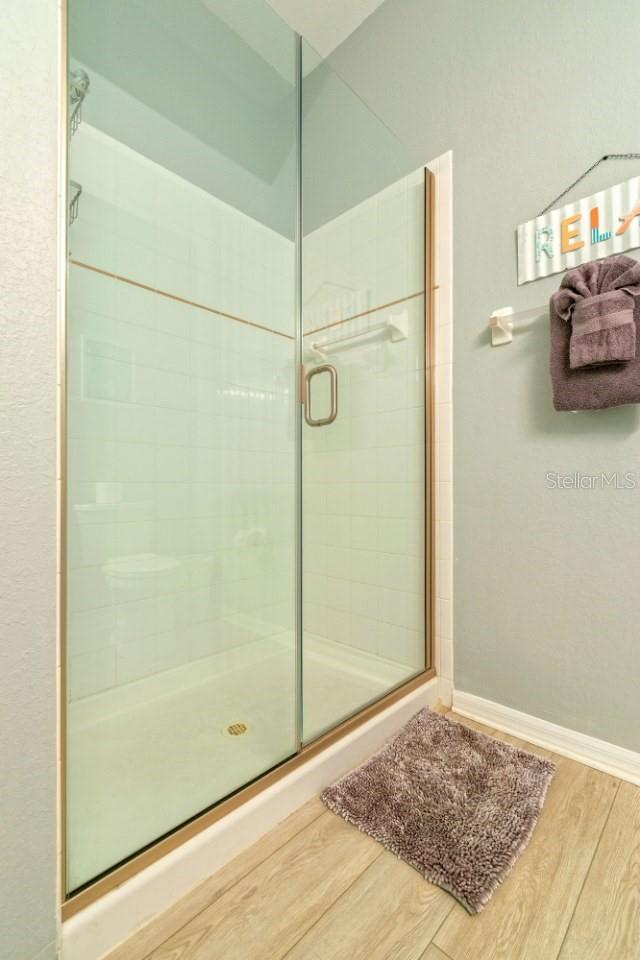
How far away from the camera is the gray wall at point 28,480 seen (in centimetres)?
71

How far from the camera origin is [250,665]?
66.0 inches

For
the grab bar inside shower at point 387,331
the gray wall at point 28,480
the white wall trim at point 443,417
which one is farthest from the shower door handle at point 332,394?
the gray wall at point 28,480

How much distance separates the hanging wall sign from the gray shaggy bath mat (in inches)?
59.2

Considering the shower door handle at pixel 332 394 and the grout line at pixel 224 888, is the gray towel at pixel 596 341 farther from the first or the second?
the grout line at pixel 224 888

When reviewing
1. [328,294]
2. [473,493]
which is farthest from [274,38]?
[473,493]

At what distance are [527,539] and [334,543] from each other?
0.68 metres

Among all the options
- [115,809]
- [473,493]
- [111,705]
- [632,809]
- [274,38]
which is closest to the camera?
[115,809]

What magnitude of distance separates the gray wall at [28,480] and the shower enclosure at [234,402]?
0.32 metres

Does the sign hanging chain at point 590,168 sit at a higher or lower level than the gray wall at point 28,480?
higher

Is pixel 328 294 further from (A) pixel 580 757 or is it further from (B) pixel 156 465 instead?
(A) pixel 580 757

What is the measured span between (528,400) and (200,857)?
1.53 m

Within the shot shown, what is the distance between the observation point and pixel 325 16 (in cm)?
204

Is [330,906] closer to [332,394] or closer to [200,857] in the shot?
[200,857]

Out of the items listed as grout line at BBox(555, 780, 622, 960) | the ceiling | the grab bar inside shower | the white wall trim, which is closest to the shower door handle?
the grab bar inside shower
